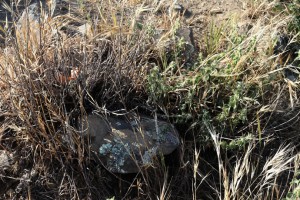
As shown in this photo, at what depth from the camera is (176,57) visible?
2900mm

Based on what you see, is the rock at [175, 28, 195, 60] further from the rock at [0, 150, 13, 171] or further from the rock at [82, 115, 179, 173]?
the rock at [0, 150, 13, 171]

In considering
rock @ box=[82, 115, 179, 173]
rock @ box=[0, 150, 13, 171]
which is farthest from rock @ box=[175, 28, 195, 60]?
rock @ box=[0, 150, 13, 171]

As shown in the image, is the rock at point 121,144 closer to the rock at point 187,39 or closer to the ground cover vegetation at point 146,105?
the ground cover vegetation at point 146,105

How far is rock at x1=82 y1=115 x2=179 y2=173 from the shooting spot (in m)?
2.68

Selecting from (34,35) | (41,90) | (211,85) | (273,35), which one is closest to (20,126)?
(41,90)

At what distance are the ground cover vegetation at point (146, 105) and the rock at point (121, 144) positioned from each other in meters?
0.05

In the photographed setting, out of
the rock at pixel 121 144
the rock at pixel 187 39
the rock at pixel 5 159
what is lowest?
the rock at pixel 5 159

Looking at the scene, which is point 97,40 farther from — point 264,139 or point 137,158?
point 264,139

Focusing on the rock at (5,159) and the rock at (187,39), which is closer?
the rock at (5,159)

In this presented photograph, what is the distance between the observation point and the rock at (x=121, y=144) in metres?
2.68

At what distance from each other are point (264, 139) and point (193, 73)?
1.95ft

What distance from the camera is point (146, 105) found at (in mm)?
2846

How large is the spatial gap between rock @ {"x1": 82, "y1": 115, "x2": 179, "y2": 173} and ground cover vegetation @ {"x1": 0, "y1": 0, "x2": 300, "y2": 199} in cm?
5

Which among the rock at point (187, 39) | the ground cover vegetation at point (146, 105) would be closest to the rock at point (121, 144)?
the ground cover vegetation at point (146, 105)
